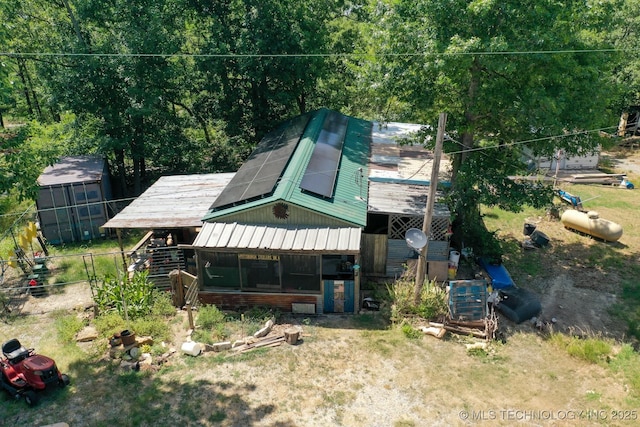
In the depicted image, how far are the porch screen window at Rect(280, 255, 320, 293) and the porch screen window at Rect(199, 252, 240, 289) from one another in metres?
1.73

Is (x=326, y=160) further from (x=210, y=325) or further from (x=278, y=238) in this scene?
(x=210, y=325)

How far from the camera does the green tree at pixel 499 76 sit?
1606 cm

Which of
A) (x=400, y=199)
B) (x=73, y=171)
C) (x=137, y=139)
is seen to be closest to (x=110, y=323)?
(x=400, y=199)

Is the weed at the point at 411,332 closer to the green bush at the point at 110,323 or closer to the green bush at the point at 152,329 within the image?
the green bush at the point at 152,329

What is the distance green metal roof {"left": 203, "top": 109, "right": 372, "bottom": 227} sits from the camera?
1639 centimetres

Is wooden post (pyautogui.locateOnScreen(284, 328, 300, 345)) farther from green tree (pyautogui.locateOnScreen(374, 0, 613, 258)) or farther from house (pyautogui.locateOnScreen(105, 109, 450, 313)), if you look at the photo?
green tree (pyautogui.locateOnScreen(374, 0, 613, 258))

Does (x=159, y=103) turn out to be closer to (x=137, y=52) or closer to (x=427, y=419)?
(x=137, y=52)

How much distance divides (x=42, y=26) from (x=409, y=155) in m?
27.9

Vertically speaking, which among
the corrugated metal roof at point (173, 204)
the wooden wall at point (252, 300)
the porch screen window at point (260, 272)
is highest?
the corrugated metal roof at point (173, 204)

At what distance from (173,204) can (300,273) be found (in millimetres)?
6870

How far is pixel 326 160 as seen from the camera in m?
20.4

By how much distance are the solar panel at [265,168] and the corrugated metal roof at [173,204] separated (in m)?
1.14

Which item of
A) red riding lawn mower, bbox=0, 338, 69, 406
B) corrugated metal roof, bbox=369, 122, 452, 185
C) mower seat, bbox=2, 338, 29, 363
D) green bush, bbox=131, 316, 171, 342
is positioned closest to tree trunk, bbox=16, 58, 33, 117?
corrugated metal roof, bbox=369, 122, 452, 185

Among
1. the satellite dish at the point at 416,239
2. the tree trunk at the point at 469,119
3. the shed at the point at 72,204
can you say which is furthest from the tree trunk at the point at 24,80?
the satellite dish at the point at 416,239
